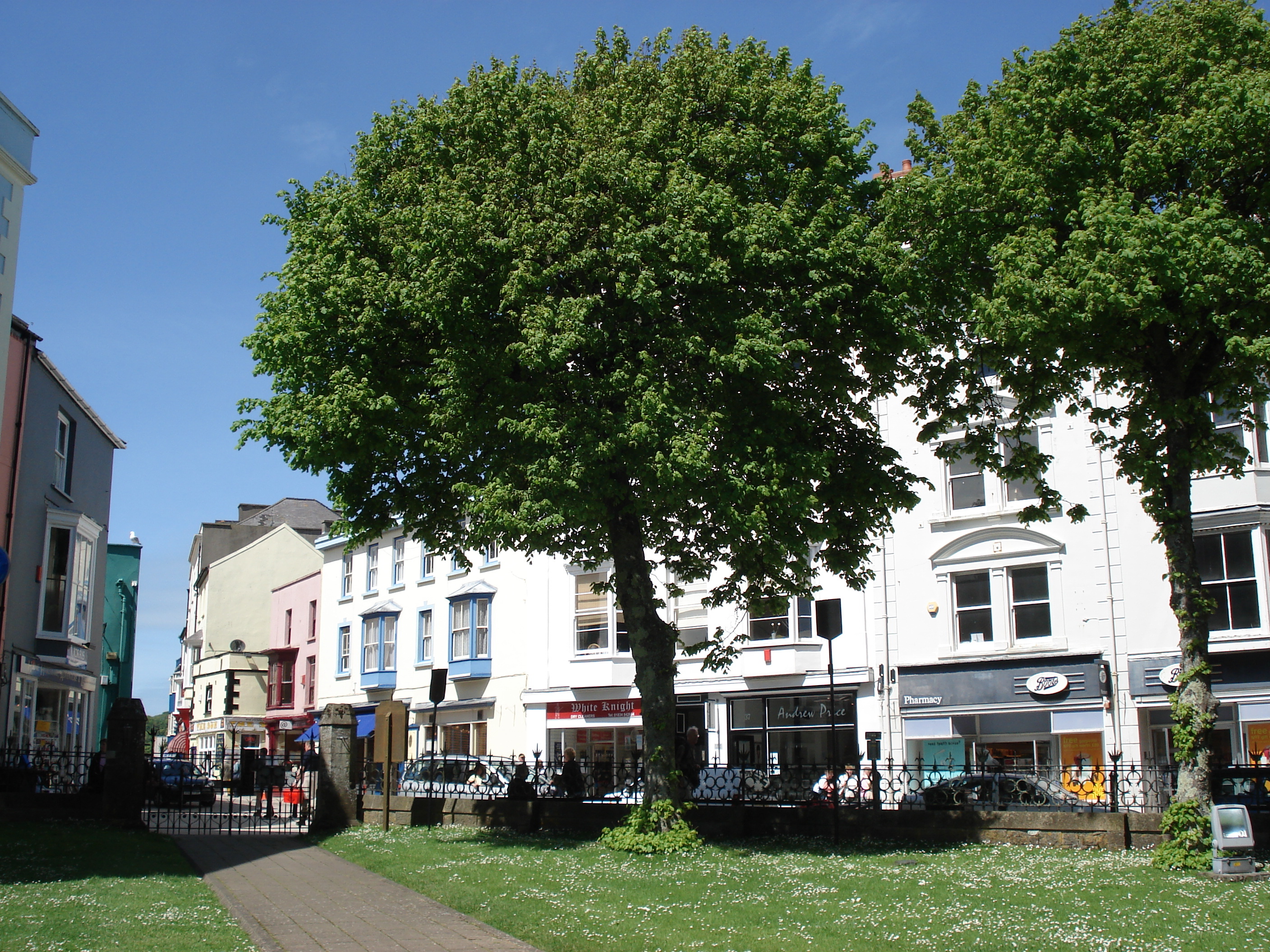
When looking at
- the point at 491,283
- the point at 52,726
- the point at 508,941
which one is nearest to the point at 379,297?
the point at 491,283

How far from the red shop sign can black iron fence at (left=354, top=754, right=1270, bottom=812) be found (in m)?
12.8

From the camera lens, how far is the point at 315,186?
19031 millimetres

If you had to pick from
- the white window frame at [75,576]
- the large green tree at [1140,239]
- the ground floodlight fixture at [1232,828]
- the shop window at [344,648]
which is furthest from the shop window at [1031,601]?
the shop window at [344,648]

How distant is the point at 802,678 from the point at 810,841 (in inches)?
610

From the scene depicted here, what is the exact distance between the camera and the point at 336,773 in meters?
21.3

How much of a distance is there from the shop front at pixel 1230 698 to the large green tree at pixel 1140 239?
38.7 feet

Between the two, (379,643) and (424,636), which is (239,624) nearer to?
(379,643)

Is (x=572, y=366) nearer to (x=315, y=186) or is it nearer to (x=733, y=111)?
(x=733, y=111)

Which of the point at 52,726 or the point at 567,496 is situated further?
the point at 52,726

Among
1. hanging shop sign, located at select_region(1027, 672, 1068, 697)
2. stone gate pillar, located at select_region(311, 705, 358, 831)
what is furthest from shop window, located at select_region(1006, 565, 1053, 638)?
stone gate pillar, located at select_region(311, 705, 358, 831)

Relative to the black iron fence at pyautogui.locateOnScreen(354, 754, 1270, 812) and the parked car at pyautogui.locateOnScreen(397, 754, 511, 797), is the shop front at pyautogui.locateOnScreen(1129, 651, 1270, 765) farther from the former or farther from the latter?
the parked car at pyautogui.locateOnScreen(397, 754, 511, 797)

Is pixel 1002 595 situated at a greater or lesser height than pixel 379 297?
lesser

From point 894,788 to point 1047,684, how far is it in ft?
34.4

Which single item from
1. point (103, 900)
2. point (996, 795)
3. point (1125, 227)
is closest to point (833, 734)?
point (996, 795)
